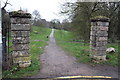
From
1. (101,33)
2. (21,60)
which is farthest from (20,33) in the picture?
(101,33)

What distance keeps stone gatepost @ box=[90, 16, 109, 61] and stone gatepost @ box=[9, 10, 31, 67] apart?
3.66 meters

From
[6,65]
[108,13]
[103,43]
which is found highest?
[108,13]

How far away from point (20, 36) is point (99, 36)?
Result: 4263 millimetres

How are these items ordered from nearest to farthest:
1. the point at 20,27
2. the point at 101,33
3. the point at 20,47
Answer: the point at 20,27 → the point at 20,47 → the point at 101,33

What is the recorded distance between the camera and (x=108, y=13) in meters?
14.4

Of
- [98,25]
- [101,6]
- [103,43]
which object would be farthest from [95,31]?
[101,6]

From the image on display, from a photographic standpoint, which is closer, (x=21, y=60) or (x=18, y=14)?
(x=18, y=14)

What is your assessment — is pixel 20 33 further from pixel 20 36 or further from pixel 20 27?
pixel 20 27

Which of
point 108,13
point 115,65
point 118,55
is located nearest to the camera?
point 115,65

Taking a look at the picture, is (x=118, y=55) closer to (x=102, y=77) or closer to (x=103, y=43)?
(x=103, y=43)

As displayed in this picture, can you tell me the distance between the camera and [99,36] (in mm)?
5855

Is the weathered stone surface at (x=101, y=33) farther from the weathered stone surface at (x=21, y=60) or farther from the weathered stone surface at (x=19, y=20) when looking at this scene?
the weathered stone surface at (x=21, y=60)

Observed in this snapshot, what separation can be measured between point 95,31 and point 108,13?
1030 cm

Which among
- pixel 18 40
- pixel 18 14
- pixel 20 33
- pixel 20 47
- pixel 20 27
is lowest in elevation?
pixel 20 47
